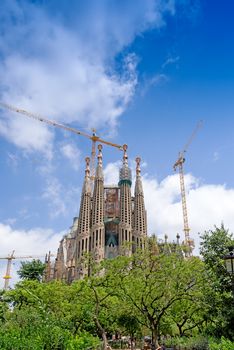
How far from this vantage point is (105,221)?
280 ft

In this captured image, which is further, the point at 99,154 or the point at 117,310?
the point at 99,154

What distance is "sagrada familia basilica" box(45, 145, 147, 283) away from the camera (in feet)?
260

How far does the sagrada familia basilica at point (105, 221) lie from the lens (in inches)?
3123

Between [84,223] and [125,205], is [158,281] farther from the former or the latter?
[125,205]

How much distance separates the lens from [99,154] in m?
95.0

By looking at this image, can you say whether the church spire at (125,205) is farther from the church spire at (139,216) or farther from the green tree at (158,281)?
the green tree at (158,281)

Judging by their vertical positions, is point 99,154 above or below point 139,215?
above

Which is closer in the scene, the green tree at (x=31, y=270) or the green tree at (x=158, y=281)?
the green tree at (x=158, y=281)

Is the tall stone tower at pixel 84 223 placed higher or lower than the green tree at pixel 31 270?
higher

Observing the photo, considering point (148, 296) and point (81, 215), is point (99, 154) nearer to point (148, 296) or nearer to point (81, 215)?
point (81, 215)

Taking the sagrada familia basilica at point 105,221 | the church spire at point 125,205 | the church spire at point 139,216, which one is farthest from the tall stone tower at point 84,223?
the church spire at point 139,216

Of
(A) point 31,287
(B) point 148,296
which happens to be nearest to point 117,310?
(B) point 148,296

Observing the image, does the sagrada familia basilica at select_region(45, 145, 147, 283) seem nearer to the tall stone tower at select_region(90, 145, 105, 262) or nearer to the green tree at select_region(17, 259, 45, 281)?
the tall stone tower at select_region(90, 145, 105, 262)

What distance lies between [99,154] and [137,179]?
1264cm
